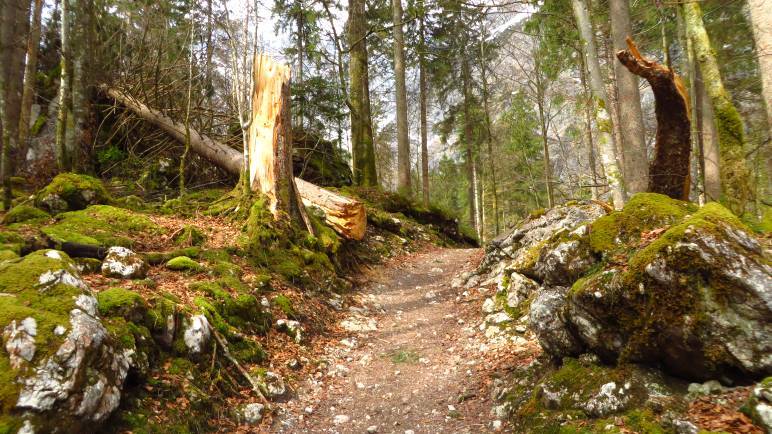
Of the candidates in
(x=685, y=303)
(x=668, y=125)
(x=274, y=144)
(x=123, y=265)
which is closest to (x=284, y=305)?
(x=123, y=265)

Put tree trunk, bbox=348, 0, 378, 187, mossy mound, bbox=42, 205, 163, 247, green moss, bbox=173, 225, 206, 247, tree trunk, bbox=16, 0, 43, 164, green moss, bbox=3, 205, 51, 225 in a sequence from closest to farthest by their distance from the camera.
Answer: mossy mound, bbox=42, 205, 163, 247, green moss, bbox=3, 205, 51, 225, green moss, bbox=173, 225, 206, 247, tree trunk, bbox=16, 0, 43, 164, tree trunk, bbox=348, 0, 378, 187

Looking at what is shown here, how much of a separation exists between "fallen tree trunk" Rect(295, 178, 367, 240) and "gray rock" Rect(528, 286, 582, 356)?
5.48m

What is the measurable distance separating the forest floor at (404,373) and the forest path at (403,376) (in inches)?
0.4

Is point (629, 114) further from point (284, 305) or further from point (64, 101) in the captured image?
point (64, 101)

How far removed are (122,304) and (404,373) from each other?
3.32m

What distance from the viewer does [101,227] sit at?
5715mm

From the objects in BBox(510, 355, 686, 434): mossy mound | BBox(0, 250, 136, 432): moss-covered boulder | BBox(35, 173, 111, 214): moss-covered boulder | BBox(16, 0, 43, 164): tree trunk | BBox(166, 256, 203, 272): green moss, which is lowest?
BBox(510, 355, 686, 434): mossy mound

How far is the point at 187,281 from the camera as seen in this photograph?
5.06 meters

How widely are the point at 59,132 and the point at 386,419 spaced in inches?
318

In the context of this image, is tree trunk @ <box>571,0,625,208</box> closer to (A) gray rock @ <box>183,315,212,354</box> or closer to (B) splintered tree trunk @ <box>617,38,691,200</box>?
(B) splintered tree trunk @ <box>617,38,691,200</box>

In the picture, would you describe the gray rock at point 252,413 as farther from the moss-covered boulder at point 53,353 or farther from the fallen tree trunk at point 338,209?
the fallen tree trunk at point 338,209

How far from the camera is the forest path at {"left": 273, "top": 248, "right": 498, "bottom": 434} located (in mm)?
4055

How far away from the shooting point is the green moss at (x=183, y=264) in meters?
5.31

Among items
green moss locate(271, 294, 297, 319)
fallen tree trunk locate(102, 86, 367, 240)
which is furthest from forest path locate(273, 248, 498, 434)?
fallen tree trunk locate(102, 86, 367, 240)
